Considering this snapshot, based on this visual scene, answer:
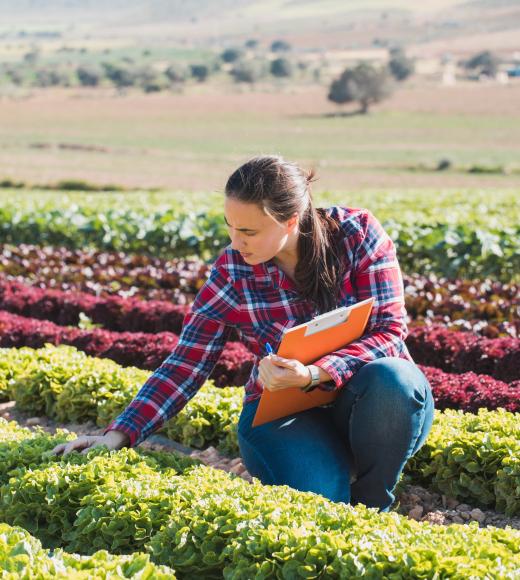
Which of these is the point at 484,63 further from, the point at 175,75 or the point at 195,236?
the point at 195,236

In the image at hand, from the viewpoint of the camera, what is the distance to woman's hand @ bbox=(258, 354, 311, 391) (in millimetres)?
3660

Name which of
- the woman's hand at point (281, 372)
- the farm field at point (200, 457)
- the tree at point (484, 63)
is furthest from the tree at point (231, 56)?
the woman's hand at point (281, 372)

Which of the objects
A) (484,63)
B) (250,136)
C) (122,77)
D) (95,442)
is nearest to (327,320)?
(95,442)

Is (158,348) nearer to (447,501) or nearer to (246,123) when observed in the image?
(447,501)

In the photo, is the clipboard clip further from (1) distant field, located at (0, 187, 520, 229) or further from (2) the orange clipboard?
(1) distant field, located at (0, 187, 520, 229)

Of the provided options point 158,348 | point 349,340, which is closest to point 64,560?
point 349,340

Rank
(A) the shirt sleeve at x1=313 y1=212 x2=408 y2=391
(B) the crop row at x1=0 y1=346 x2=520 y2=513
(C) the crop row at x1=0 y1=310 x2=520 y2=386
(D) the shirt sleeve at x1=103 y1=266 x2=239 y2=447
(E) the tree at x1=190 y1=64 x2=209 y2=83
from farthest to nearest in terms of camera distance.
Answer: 1. (E) the tree at x1=190 y1=64 x2=209 y2=83
2. (C) the crop row at x1=0 y1=310 x2=520 y2=386
3. (B) the crop row at x1=0 y1=346 x2=520 y2=513
4. (D) the shirt sleeve at x1=103 y1=266 x2=239 y2=447
5. (A) the shirt sleeve at x1=313 y1=212 x2=408 y2=391

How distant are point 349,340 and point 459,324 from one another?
3758 millimetres

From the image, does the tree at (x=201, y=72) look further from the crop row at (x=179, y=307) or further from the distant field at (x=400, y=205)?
the crop row at (x=179, y=307)

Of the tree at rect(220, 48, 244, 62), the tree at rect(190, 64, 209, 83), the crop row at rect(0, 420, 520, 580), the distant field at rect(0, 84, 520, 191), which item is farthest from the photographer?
the tree at rect(220, 48, 244, 62)

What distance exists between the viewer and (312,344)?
3.78 meters

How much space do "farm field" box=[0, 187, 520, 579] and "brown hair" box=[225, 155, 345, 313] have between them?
2.88 feet

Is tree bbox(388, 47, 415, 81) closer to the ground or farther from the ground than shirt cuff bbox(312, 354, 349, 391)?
closer to the ground

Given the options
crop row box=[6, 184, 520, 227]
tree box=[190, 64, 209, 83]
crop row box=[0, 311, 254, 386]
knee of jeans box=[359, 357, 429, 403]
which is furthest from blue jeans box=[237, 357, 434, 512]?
tree box=[190, 64, 209, 83]
